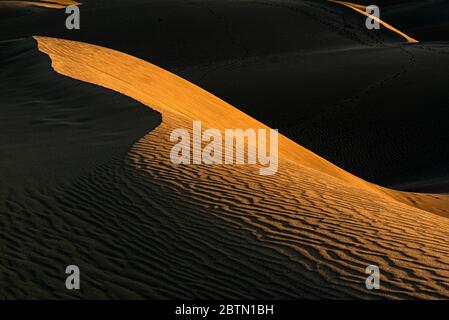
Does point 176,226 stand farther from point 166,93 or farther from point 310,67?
point 310,67

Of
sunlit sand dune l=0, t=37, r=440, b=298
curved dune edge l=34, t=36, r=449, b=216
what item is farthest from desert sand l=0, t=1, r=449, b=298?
curved dune edge l=34, t=36, r=449, b=216

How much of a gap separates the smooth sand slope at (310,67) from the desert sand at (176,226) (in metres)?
7.78

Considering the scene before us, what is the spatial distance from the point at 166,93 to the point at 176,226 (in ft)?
30.1

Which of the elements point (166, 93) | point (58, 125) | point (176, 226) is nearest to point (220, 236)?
point (176, 226)

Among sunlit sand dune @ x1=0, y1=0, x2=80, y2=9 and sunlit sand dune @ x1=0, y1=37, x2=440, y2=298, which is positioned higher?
sunlit sand dune @ x1=0, y1=0, x2=80, y2=9

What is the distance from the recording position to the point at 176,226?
5.62 meters

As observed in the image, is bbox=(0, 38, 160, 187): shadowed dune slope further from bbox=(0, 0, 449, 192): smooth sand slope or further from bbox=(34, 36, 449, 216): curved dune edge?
bbox=(0, 0, 449, 192): smooth sand slope

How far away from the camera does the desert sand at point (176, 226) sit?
15.4 feet

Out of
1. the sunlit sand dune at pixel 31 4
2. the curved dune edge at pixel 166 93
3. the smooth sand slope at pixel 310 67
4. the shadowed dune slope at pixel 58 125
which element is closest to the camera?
the shadowed dune slope at pixel 58 125

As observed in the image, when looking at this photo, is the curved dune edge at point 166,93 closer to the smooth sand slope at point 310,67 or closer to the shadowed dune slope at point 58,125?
the shadowed dune slope at point 58,125

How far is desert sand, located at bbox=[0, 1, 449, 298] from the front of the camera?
4691 mm

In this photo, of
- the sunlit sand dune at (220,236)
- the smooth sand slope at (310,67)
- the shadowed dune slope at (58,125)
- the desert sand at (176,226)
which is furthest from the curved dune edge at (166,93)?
the sunlit sand dune at (220,236)

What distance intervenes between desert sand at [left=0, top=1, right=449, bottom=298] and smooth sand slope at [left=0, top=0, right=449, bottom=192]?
25.5 ft
